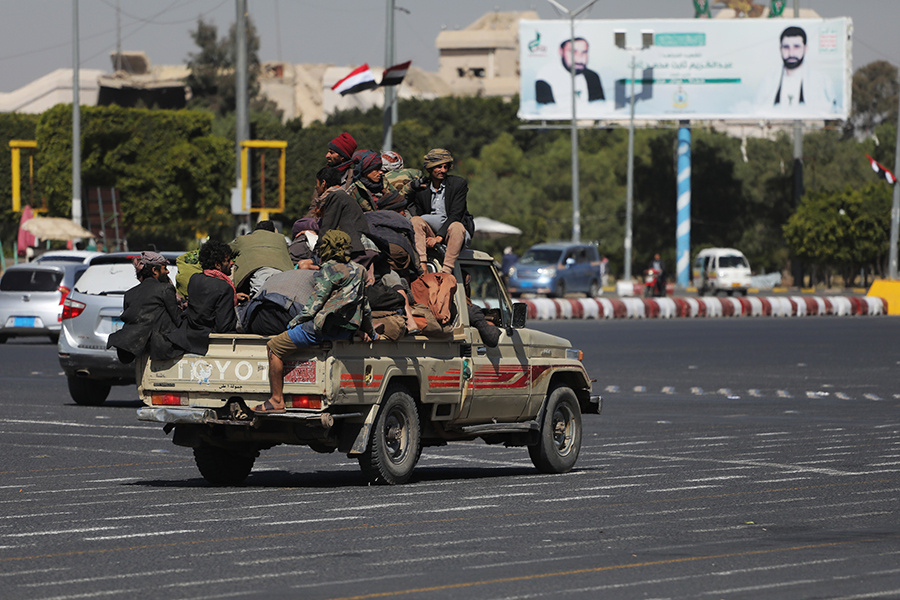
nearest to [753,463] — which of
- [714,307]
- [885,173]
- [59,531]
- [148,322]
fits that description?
[148,322]

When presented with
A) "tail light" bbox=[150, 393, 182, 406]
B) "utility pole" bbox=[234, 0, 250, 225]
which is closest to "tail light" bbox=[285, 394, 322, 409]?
"tail light" bbox=[150, 393, 182, 406]

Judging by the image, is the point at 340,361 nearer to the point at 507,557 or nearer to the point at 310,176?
the point at 507,557

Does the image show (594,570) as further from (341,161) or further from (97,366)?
(97,366)

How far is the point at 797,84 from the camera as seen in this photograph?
76250mm

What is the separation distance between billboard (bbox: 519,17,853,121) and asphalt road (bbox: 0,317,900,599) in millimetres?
59077

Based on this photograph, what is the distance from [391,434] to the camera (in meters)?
11.5

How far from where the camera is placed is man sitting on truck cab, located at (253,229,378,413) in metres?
10.7

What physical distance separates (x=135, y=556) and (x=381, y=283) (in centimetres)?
399

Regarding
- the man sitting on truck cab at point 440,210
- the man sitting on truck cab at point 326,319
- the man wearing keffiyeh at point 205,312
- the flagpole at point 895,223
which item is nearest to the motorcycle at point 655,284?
the flagpole at point 895,223

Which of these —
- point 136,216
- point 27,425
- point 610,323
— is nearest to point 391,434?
point 27,425

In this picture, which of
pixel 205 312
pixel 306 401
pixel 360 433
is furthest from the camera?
pixel 205 312

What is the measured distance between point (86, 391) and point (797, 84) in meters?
61.8

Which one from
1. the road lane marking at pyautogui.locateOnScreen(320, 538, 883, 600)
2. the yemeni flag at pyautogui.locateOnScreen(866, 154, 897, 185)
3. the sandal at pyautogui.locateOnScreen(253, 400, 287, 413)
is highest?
the yemeni flag at pyautogui.locateOnScreen(866, 154, 897, 185)

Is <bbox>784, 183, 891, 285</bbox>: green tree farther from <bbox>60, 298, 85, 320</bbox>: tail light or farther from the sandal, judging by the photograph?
the sandal
